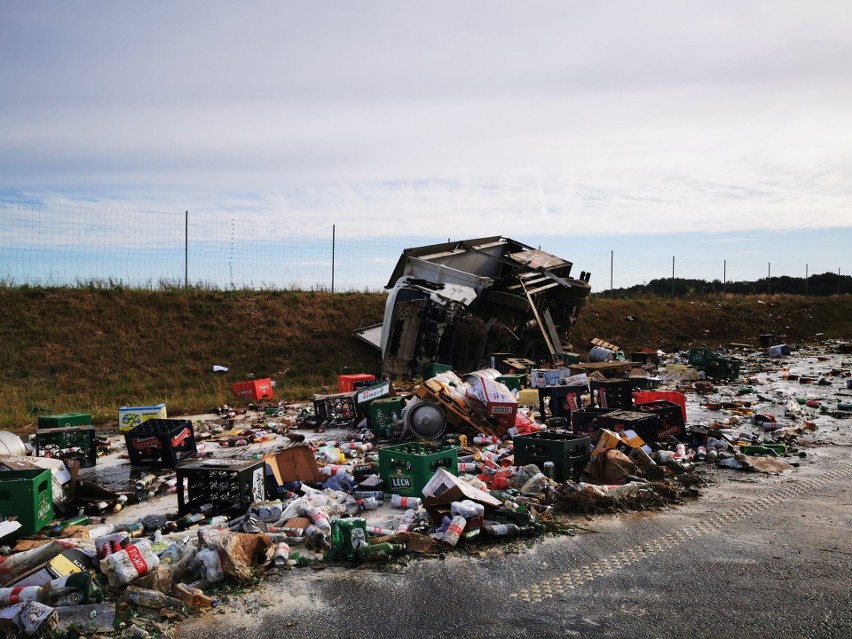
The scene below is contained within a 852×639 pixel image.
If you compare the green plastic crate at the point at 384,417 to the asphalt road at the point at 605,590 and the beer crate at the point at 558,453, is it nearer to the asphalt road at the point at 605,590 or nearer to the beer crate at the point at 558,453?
the beer crate at the point at 558,453

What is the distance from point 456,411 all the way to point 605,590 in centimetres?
439

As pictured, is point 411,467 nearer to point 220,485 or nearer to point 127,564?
point 220,485

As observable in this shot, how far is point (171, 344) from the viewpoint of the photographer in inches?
643

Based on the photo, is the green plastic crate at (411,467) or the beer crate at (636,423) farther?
the beer crate at (636,423)

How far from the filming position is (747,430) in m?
8.73

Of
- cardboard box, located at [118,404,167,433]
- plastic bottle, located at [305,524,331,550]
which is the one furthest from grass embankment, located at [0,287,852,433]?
plastic bottle, located at [305,524,331,550]

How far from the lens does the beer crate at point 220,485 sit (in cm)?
561

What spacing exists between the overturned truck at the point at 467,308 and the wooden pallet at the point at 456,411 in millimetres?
4187

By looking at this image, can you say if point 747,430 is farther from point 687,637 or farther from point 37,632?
point 37,632

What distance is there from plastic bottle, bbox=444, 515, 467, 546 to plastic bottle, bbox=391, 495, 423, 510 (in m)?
0.82

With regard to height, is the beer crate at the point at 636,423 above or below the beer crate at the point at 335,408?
above

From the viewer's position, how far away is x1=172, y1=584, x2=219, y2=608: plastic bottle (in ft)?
12.8

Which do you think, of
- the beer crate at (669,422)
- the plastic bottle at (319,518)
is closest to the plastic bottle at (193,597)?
the plastic bottle at (319,518)

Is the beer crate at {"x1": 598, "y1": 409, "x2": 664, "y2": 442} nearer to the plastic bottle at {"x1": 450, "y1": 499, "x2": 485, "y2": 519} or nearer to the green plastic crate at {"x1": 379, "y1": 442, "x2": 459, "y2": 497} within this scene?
the green plastic crate at {"x1": 379, "y1": 442, "x2": 459, "y2": 497}
